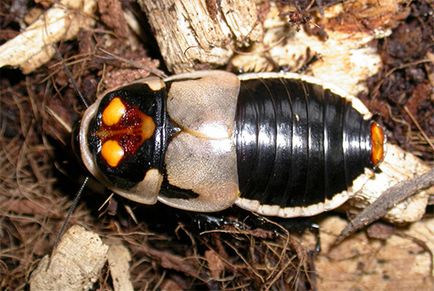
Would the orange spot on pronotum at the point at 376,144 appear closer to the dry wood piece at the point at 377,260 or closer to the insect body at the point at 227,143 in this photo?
the insect body at the point at 227,143

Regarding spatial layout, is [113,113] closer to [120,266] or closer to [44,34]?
[44,34]

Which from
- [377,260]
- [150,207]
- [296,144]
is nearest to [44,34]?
[150,207]

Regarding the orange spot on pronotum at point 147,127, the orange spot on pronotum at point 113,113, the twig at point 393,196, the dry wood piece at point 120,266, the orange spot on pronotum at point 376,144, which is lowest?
the dry wood piece at point 120,266

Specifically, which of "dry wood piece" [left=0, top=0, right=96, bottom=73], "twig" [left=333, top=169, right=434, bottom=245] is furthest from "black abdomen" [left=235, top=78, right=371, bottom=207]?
"dry wood piece" [left=0, top=0, right=96, bottom=73]

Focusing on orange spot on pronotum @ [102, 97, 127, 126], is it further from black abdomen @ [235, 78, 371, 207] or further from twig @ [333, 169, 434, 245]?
twig @ [333, 169, 434, 245]

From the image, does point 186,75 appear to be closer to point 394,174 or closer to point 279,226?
point 279,226

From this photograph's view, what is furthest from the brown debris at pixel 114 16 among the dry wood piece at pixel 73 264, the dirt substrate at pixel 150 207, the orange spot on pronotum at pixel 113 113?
the dry wood piece at pixel 73 264
